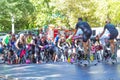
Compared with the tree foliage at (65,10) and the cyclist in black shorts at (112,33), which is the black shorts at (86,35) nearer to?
the cyclist in black shorts at (112,33)

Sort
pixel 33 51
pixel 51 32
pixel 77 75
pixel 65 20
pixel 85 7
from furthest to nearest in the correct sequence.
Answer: pixel 65 20 → pixel 85 7 → pixel 51 32 → pixel 33 51 → pixel 77 75

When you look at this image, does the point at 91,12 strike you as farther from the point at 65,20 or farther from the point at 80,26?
the point at 80,26

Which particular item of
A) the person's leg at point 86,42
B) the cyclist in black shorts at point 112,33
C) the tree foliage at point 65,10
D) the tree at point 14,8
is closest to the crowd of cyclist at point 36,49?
the cyclist in black shorts at point 112,33

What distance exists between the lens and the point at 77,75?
13016mm

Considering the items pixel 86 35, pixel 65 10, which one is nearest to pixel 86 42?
pixel 86 35

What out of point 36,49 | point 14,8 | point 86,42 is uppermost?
point 14,8

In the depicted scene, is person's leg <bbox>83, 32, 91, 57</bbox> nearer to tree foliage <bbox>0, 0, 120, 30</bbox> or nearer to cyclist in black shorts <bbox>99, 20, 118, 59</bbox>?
cyclist in black shorts <bbox>99, 20, 118, 59</bbox>

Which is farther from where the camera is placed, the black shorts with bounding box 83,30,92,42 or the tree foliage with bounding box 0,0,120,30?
the tree foliage with bounding box 0,0,120,30

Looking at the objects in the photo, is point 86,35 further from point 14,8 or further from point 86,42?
point 14,8

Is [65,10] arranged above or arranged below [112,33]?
above

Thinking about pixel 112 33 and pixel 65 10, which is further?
pixel 65 10

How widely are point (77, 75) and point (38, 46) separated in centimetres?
761

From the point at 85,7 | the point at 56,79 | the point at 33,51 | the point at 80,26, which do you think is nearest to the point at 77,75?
the point at 56,79

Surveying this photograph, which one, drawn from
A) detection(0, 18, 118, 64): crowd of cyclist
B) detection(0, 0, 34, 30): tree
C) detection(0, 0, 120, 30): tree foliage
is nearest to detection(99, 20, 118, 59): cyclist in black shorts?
detection(0, 18, 118, 64): crowd of cyclist
